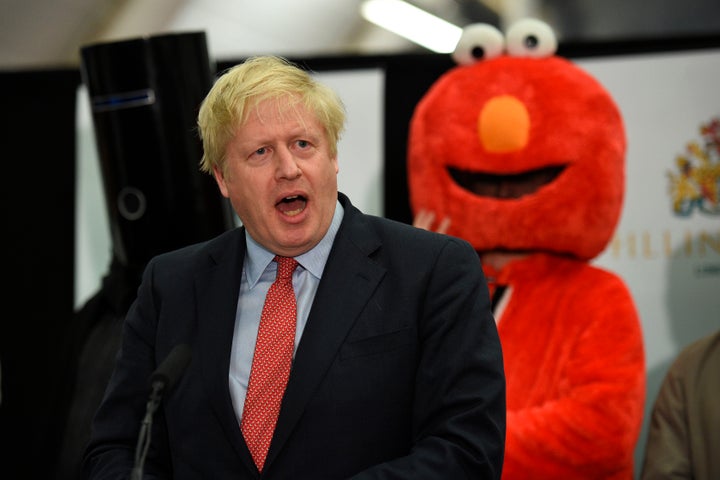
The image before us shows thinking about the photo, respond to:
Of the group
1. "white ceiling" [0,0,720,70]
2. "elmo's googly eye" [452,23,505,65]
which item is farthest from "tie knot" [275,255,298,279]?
"white ceiling" [0,0,720,70]

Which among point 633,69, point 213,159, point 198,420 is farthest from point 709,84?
point 198,420

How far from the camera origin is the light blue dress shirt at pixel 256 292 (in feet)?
4.85

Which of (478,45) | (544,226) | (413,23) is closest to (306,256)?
(544,226)

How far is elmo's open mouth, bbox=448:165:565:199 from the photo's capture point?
7.59 feet

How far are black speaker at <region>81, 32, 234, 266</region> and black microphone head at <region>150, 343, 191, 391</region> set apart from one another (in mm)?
1057

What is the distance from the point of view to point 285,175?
146 centimetres

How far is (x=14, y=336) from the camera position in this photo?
3.03 m

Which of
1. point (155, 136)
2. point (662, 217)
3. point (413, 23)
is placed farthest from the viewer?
point (413, 23)

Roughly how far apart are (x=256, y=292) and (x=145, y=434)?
39 cm

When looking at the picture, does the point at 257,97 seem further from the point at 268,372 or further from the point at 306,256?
the point at 268,372

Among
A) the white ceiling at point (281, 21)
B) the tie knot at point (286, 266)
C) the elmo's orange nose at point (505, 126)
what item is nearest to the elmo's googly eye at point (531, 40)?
the elmo's orange nose at point (505, 126)

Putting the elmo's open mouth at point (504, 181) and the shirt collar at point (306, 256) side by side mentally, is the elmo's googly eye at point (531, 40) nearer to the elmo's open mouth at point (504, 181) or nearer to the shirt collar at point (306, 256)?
the elmo's open mouth at point (504, 181)

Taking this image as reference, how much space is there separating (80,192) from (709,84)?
190cm

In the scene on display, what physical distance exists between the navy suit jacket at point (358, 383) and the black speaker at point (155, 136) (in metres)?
0.84
